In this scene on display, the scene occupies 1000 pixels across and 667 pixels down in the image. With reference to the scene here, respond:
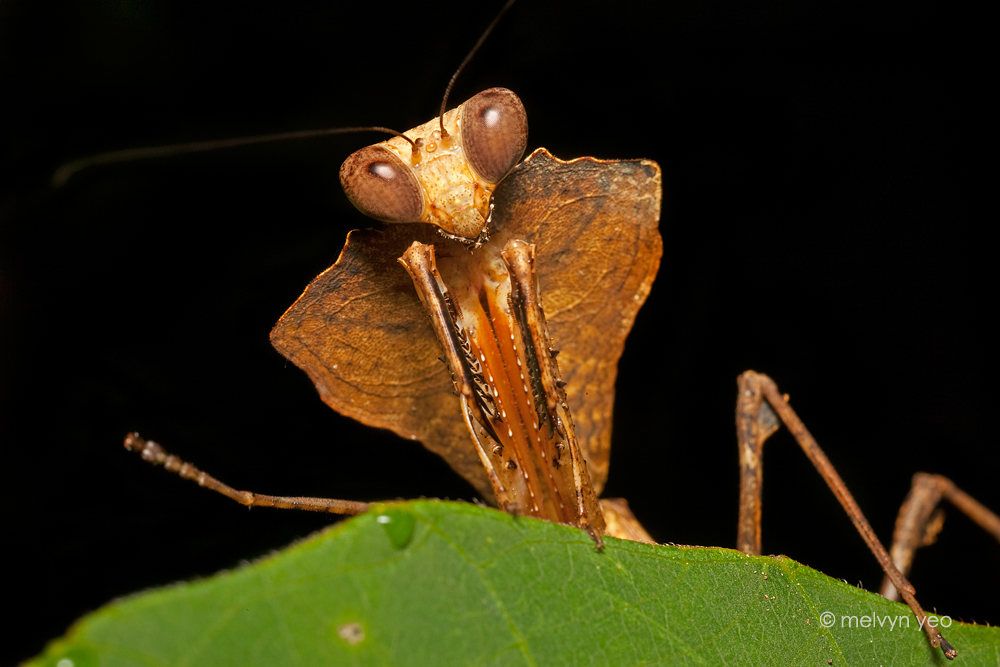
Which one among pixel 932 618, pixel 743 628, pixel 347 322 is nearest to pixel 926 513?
pixel 932 618

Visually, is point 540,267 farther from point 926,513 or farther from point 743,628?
point 926,513

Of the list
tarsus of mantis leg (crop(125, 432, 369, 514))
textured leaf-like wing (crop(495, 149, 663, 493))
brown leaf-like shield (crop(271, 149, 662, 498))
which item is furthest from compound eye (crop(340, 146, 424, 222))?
tarsus of mantis leg (crop(125, 432, 369, 514))

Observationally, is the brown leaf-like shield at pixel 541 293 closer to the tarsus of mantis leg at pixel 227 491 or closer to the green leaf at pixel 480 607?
the tarsus of mantis leg at pixel 227 491

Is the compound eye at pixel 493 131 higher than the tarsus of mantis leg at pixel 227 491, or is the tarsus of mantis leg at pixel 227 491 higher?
the compound eye at pixel 493 131

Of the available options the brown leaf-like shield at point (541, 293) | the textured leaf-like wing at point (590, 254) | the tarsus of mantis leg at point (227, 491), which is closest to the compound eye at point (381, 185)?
the brown leaf-like shield at point (541, 293)

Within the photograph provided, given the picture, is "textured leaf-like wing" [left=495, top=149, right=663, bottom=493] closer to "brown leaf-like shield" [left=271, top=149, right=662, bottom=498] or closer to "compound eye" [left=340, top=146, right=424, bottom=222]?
"brown leaf-like shield" [left=271, top=149, right=662, bottom=498]

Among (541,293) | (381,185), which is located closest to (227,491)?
(381,185)
